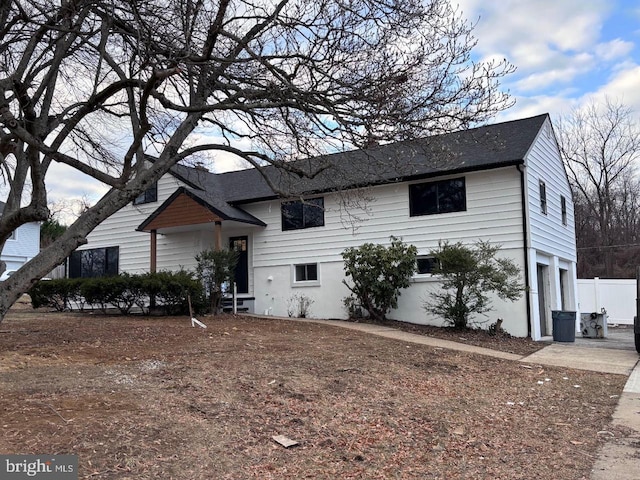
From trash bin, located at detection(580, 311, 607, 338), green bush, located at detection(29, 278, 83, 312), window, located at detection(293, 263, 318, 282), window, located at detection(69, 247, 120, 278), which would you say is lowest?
trash bin, located at detection(580, 311, 607, 338)

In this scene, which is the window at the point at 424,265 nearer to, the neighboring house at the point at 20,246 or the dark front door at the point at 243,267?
the dark front door at the point at 243,267

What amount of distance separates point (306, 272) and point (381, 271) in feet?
11.9

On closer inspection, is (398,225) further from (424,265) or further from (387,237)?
(424,265)

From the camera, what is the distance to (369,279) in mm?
14492

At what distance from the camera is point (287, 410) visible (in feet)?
18.8

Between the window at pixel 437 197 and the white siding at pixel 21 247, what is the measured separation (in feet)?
79.2

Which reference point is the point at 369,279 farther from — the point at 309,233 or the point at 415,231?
the point at 309,233

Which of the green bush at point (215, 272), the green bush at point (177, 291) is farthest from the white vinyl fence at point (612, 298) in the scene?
the green bush at point (177, 291)

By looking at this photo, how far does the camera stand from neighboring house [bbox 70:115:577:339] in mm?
14258

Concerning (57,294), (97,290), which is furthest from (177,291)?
(57,294)

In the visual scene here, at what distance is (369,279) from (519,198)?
4.47 meters

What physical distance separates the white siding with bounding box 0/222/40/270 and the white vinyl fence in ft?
95.2

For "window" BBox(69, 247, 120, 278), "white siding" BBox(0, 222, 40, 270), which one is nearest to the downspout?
"window" BBox(69, 247, 120, 278)

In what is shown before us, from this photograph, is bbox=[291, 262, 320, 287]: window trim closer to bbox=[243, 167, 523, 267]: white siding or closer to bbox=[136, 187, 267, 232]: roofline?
bbox=[243, 167, 523, 267]: white siding
